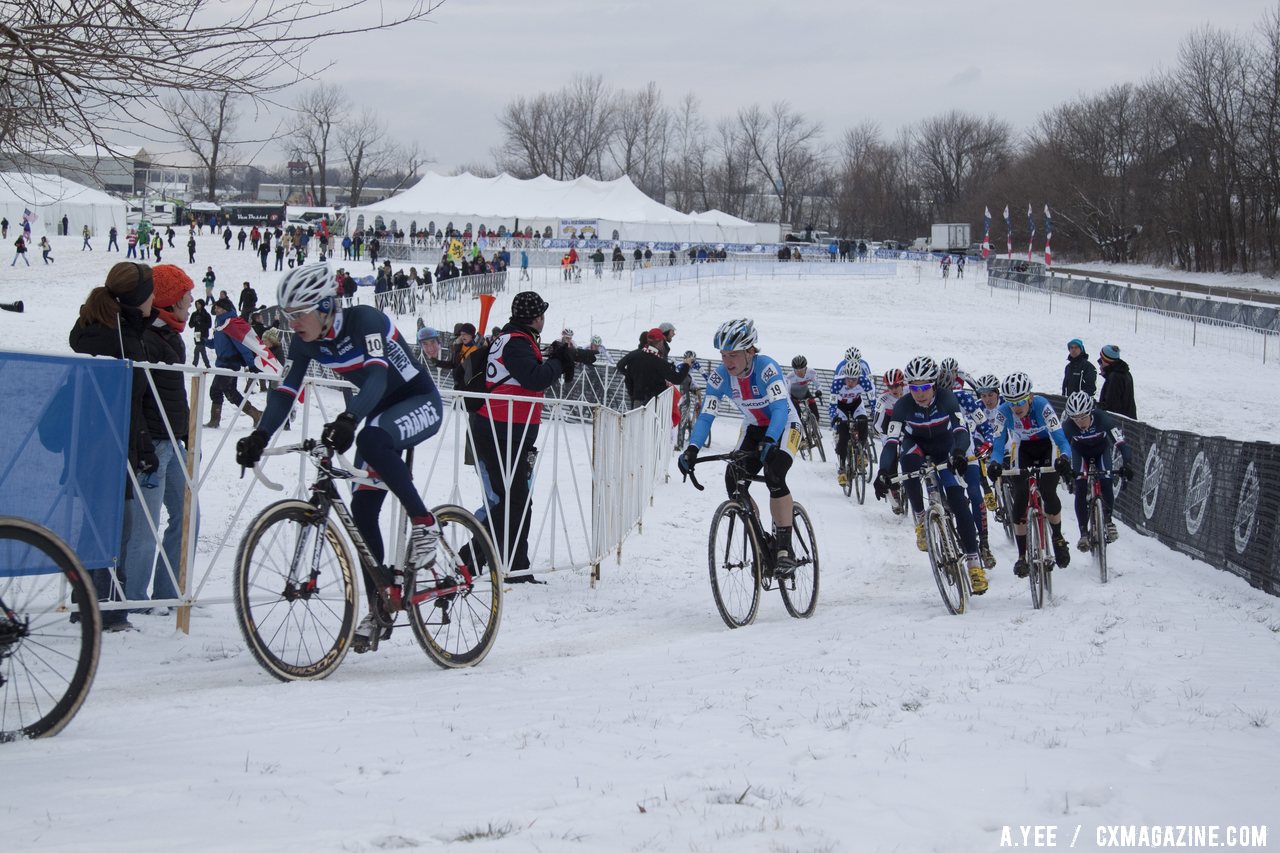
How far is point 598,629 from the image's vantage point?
315 inches

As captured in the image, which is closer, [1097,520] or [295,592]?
[295,592]

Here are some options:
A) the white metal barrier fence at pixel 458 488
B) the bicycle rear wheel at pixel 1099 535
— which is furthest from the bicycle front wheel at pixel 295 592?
the bicycle rear wheel at pixel 1099 535

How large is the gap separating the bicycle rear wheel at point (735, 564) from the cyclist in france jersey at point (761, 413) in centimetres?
19

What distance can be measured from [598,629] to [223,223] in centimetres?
6653

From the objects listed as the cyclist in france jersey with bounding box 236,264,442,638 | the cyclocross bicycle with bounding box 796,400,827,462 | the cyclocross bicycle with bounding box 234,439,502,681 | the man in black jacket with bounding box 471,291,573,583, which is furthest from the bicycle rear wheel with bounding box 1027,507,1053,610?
the cyclocross bicycle with bounding box 796,400,827,462

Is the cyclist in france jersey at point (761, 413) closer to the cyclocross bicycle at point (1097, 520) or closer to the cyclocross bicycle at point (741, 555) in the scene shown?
the cyclocross bicycle at point (741, 555)

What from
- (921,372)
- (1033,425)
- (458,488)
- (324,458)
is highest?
(921,372)

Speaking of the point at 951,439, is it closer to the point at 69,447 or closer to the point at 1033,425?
the point at 1033,425

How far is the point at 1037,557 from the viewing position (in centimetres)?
970

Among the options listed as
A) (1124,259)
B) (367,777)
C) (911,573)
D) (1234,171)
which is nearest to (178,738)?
(367,777)

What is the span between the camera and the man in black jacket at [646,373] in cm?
1560

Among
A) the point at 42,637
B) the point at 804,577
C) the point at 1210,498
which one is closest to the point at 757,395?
the point at 804,577

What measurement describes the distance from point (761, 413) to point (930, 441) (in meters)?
2.48

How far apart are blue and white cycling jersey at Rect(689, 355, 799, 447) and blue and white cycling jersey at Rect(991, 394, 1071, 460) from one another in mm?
3197
